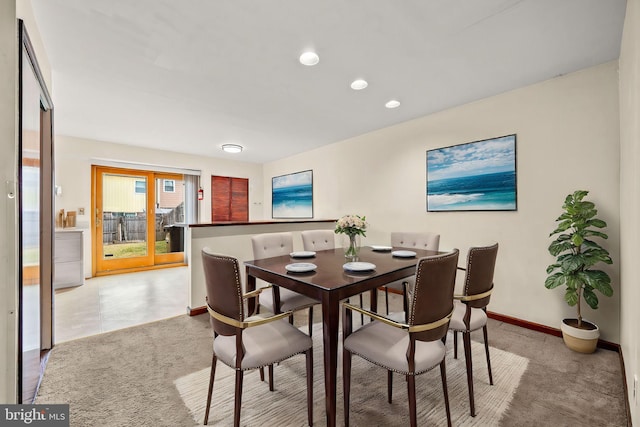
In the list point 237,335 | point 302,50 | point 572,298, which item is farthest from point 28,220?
point 572,298

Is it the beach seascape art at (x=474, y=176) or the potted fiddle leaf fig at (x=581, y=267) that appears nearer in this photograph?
the potted fiddle leaf fig at (x=581, y=267)

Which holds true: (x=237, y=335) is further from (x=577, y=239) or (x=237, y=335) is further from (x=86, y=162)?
(x=86, y=162)

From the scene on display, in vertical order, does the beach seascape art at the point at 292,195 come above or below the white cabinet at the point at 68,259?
above

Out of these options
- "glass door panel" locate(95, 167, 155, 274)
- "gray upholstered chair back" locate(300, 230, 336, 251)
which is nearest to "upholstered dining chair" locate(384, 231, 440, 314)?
"gray upholstered chair back" locate(300, 230, 336, 251)

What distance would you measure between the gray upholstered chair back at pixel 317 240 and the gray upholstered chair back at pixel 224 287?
1.65m

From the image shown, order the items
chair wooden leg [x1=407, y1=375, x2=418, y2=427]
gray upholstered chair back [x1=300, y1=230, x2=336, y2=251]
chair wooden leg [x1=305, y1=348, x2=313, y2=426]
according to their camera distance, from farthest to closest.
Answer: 1. gray upholstered chair back [x1=300, y1=230, x2=336, y2=251]
2. chair wooden leg [x1=305, y1=348, x2=313, y2=426]
3. chair wooden leg [x1=407, y1=375, x2=418, y2=427]

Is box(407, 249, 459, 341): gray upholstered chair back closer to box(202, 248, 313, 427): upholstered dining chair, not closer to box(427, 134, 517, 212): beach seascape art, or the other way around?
box(202, 248, 313, 427): upholstered dining chair

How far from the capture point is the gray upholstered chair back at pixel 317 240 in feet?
10.3

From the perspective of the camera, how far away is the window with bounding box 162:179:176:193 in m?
6.04

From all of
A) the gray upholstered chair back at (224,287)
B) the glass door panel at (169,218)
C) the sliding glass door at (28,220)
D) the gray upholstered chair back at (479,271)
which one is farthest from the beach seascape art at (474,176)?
the glass door panel at (169,218)

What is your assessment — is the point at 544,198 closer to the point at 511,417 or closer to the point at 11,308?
the point at 511,417

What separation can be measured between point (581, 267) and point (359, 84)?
2632mm

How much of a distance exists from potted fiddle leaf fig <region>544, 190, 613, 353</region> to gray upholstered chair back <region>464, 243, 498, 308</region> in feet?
3.61

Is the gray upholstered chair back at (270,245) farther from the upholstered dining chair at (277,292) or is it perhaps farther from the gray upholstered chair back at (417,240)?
the gray upholstered chair back at (417,240)
